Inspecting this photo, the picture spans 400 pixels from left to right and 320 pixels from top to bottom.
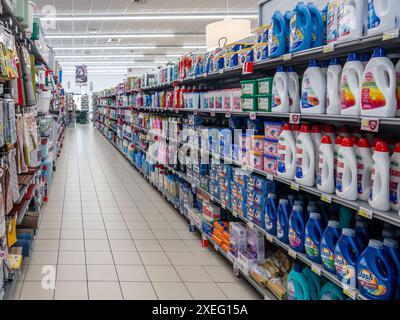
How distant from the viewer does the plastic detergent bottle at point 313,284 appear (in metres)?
2.79

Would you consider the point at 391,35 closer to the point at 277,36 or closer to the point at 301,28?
the point at 301,28

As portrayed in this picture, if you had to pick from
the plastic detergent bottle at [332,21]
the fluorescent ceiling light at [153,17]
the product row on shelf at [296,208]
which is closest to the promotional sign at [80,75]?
the fluorescent ceiling light at [153,17]

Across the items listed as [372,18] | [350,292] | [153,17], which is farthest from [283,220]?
[153,17]

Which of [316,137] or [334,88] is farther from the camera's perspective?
[316,137]

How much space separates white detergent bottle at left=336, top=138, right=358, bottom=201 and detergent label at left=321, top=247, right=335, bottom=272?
356mm

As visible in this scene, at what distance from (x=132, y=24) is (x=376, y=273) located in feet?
45.7

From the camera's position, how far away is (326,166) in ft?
8.34

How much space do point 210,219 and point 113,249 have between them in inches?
43.2

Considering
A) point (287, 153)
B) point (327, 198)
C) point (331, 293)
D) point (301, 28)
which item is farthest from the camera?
point (287, 153)

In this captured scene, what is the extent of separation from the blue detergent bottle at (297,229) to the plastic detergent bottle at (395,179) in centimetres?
82

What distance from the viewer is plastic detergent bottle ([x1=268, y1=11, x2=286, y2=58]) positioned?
2.95 metres

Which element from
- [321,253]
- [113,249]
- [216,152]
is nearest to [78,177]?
[113,249]

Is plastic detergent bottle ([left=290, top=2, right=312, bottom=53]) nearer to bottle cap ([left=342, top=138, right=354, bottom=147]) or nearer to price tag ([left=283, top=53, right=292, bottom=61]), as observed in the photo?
price tag ([left=283, top=53, right=292, bottom=61])
